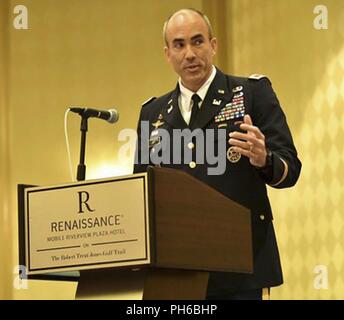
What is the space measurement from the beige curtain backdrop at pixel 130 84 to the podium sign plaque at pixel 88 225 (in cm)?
266

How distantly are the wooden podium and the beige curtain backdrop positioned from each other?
8.14 feet

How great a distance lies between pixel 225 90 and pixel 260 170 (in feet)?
1.52

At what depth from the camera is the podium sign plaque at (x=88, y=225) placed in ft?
7.23

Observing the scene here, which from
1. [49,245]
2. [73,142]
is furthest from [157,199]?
[73,142]

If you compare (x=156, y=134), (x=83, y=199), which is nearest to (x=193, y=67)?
(x=156, y=134)

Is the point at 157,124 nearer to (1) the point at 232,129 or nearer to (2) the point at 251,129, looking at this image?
(1) the point at 232,129

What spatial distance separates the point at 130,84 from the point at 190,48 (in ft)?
8.11

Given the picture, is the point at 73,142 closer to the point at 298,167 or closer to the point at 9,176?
the point at 9,176

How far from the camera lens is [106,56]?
5570mm

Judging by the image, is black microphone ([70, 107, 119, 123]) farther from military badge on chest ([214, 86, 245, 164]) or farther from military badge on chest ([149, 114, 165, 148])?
military badge on chest ([214, 86, 245, 164])

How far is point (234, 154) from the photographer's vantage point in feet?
9.38

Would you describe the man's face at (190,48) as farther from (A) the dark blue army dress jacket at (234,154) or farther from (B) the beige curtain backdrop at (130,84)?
(B) the beige curtain backdrop at (130,84)

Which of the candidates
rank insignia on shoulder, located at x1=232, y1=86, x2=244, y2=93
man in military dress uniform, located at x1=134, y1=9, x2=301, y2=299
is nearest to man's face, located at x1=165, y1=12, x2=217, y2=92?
man in military dress uniform, located at x1=134, y1=9, x2=301, y2=299

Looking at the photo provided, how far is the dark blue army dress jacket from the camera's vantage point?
2760 millimetres
